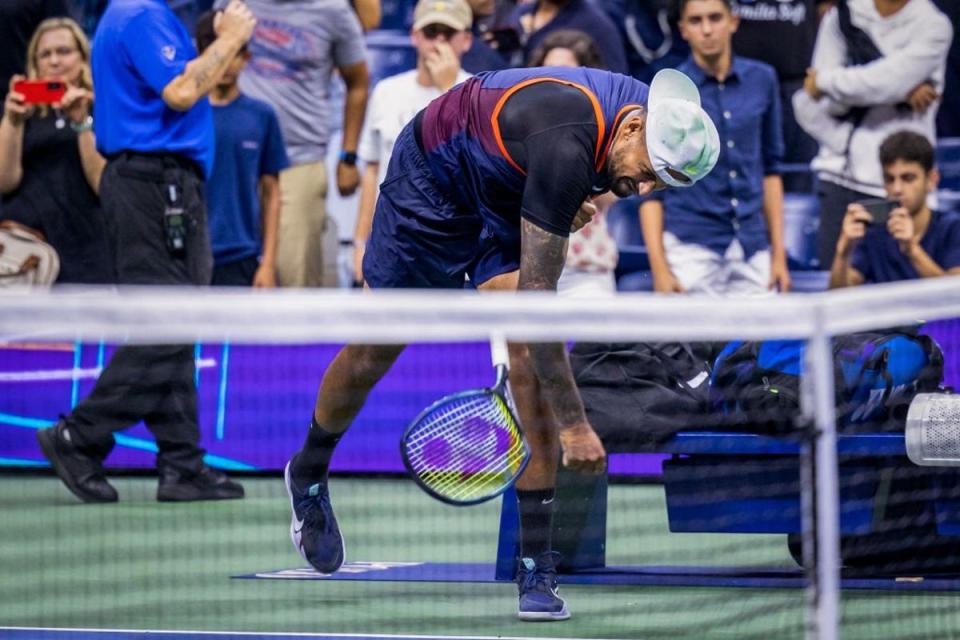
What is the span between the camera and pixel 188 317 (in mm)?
3656

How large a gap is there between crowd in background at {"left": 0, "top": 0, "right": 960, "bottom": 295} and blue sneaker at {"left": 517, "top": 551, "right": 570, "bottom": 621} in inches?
126

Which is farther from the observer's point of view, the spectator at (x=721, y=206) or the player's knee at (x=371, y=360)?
the spectator at (x=721, y=206)

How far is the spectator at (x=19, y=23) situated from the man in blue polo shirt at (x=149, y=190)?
173 cm

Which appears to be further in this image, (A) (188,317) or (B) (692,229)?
(B) (692,229)

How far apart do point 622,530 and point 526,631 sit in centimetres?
216

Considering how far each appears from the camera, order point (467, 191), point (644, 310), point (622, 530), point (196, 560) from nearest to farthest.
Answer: point (644, 310)
point (467, 191)
point (196, 560)
point (622, 530)

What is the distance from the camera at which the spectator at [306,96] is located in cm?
892

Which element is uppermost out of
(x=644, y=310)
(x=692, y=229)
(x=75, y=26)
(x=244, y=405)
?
(x=644, y=310)

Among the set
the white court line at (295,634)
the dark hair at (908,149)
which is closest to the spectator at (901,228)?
the dark hair at (908,149)

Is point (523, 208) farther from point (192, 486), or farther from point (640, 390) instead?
point (192, 486)

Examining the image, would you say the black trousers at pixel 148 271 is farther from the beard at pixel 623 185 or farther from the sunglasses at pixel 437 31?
the beard at pixel 623 185

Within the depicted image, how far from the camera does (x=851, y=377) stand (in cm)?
571

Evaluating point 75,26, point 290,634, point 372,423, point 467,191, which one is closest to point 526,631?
point 290,634

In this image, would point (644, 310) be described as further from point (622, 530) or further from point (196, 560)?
point (622, 530)
